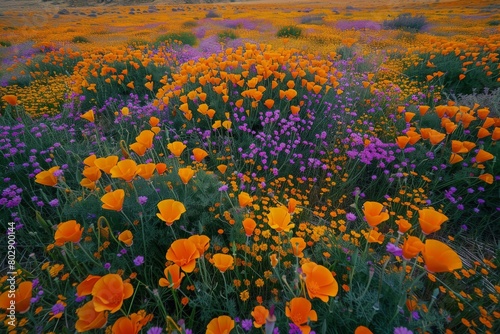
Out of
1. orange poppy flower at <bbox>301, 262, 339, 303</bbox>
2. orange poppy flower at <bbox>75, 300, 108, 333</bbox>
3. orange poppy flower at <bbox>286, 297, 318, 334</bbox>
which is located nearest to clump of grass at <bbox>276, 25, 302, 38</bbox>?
orange poppy flower at <bbox>301, 262, 339, 303</bbox>

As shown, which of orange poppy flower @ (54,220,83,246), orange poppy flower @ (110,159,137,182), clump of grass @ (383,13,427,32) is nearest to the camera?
orange poppy flower @ (54,220,83,246)

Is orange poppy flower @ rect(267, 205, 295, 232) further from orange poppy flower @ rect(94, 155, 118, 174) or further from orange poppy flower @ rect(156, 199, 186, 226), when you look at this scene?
orange poppy flower @ rect(94, 155, 118, 174)

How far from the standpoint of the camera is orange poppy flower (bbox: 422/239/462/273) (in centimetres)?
95

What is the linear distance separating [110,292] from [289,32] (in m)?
12.6

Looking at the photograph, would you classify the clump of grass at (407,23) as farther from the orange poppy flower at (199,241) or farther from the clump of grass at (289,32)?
the orange poppy flower at (199,241)

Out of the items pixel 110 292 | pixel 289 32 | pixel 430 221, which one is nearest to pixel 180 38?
pixel 289 32

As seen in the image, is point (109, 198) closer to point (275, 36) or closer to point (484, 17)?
point (275, 36)

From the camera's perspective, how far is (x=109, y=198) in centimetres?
129

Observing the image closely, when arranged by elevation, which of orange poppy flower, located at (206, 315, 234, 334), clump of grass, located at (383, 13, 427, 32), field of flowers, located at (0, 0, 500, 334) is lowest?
field of flowers, located at (0, 0, 500, 334)

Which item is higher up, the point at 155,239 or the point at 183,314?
the point at 155,239

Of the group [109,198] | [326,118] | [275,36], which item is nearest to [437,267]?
[109,198]

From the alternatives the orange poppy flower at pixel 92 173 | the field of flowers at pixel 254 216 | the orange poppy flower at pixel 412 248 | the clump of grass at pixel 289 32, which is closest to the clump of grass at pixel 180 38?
the clump of grass at pixel 289 32

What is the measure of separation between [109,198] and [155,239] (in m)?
0.51

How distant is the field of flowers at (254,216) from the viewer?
3.83ft
